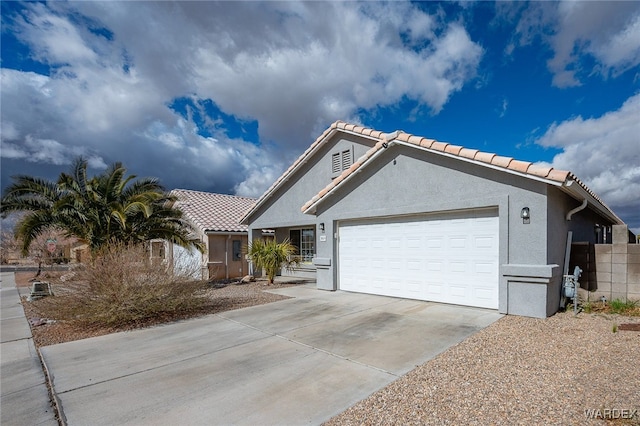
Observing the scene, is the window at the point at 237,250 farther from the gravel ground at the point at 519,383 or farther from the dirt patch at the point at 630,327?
the dirt patch at the point at 630,327

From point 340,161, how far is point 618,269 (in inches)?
409

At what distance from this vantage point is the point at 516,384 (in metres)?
4.28

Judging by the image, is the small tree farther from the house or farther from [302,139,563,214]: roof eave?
the house

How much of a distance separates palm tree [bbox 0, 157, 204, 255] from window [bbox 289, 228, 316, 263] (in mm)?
7064

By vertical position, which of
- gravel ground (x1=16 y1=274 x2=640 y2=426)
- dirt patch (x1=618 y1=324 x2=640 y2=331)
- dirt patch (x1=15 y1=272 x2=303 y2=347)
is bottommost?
dirt patch (x1=15 y1=272 x2=303 y2=347)

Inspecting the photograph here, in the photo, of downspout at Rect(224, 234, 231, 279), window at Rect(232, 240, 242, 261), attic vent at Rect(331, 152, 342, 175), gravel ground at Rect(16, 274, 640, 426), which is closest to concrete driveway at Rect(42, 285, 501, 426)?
gravel ground at Rect(16, 274, 640, 426)

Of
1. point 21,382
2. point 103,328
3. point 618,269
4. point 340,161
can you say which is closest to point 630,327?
point 618,269

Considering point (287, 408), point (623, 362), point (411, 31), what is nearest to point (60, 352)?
point (287, 408)

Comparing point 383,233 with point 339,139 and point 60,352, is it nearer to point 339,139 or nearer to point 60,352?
point 339,139

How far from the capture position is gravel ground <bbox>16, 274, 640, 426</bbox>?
11.7ft

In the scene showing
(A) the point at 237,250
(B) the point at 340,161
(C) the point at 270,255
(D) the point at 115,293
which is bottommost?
(A) the point at 237,250

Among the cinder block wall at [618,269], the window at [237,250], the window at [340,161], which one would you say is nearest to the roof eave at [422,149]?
the window at [340,161]

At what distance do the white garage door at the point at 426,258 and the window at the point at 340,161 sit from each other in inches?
156

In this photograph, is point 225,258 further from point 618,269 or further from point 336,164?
point 618,269
